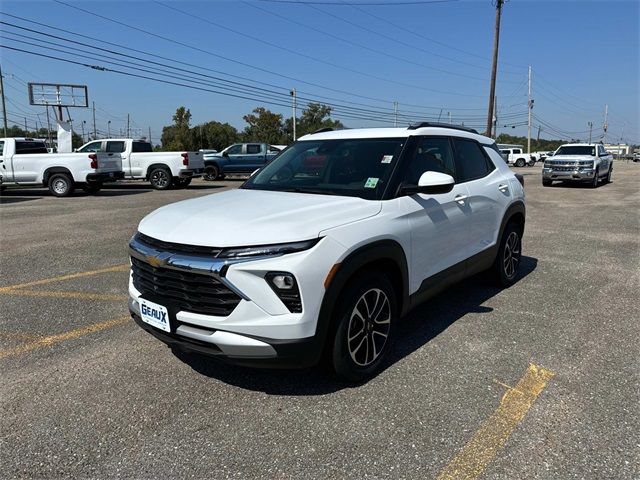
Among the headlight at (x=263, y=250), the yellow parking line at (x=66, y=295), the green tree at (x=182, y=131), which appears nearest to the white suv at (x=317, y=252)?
the headlight at (x=263, y=250)

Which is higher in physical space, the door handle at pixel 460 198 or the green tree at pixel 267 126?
the green tree at pixel 267 126

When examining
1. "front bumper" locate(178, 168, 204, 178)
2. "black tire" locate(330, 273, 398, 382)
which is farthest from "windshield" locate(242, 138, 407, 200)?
"front bumper" locate(178, 168, 204, 178)

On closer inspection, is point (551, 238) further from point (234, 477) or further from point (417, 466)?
point (234, 477)

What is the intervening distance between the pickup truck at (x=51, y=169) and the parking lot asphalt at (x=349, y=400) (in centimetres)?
1245

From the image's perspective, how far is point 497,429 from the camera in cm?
282

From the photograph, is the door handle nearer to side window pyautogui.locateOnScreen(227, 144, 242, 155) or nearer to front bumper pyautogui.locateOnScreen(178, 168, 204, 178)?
front bumper pyautogui.locateOnScreen(178, 168, 204, 178)

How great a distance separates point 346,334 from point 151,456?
4.33 ft

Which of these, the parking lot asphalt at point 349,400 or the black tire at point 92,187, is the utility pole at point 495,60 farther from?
the parking lot asphalt at point 349,400

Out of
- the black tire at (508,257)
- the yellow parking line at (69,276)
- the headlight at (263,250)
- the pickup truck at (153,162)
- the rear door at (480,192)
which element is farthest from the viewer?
the pickup truck at (153,162)

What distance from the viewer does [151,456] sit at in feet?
8.50

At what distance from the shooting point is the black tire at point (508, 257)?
5.36 m

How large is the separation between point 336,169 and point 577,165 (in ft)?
64.4

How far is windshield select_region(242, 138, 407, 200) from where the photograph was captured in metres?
3.72

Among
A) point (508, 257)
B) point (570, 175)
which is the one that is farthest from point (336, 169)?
point (570, 175)
